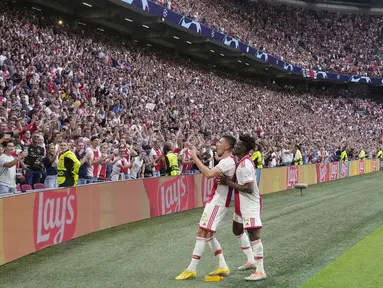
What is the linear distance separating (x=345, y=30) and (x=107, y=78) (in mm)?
46694

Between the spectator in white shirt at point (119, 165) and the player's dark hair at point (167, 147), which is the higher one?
the player's dark hair at point (167, 147)

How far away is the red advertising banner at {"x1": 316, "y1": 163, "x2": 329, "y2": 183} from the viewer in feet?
100

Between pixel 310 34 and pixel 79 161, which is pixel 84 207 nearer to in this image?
pixel 79 161

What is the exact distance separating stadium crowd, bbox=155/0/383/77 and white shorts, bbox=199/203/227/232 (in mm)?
39441

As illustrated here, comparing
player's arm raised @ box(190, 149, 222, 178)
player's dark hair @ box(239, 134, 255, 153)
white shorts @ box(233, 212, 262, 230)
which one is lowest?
white shorts @ box(233, 212, 262, 230)

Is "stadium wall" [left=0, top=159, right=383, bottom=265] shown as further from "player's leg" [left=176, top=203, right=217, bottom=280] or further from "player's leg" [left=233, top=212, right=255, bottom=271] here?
"player's leg" [left=233, top=212, right=255, bottom=271]

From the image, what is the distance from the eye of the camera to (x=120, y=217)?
13.7m

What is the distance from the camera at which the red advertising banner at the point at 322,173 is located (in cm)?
3053

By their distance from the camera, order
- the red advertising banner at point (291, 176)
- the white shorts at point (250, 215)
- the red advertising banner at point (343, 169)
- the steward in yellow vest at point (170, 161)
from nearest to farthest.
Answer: the white shorts at point (250, 215)
the steward in yellow vest at point (170, 161)
the red advertising banner at point (291, 176)
the red advertising banner at point (343, 169)

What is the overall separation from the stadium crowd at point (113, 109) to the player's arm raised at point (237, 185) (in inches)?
211

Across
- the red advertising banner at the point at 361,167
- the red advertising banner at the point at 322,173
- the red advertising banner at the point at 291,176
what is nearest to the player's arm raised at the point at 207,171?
the red advertising banner at the point at 291,176

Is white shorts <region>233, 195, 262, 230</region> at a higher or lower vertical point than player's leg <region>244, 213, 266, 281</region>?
higher

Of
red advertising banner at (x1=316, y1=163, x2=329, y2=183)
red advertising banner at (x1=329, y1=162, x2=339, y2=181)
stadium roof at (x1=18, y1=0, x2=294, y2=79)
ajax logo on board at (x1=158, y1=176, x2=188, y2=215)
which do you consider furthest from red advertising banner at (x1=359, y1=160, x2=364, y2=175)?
ajax logo on board at (x1=158, y1=176, x2=188, y2=215)

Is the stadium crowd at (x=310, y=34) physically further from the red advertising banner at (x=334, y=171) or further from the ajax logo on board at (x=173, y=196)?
the ajax logo on board at (x=173, y=196)
